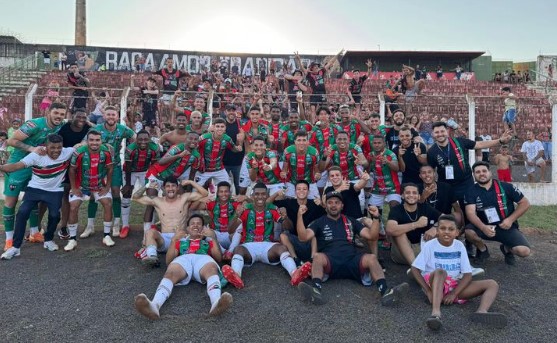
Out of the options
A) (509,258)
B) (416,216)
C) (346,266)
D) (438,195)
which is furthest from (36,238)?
(509,258)

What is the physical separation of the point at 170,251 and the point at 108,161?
262 centimetres

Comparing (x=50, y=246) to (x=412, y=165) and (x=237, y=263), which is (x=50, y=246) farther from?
(x=412, y=165)

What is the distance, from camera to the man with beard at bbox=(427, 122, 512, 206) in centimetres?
695

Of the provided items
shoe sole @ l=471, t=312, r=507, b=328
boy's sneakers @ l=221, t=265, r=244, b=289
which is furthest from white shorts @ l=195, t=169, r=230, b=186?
shoe sole @ l=471, t=312, r=507, b=328

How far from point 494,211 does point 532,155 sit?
8037 millimetres

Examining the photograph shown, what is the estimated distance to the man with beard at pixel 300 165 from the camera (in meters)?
7.18

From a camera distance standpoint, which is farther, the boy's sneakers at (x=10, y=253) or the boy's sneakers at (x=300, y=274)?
the boy's sneakers at (x=10, y=253)

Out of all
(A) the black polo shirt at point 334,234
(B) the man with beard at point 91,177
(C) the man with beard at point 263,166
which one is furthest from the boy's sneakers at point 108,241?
(A) the black polo shirt at point 334,234

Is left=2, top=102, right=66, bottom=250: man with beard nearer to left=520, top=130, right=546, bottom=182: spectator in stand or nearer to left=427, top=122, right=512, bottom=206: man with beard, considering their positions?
left=427, top=122, right=512, bottom=206: man with beard

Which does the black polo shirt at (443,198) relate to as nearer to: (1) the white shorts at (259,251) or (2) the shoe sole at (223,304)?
(1) the white shorts at (259,251)

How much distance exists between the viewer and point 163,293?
4746 mm

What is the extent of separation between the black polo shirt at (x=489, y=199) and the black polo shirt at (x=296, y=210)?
2403 mm

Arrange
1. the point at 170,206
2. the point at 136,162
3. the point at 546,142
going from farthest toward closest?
the point at 546,142 → the point at 136,162 → the point at 170,206

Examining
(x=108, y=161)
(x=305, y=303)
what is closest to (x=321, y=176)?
(x=305, y=303)
